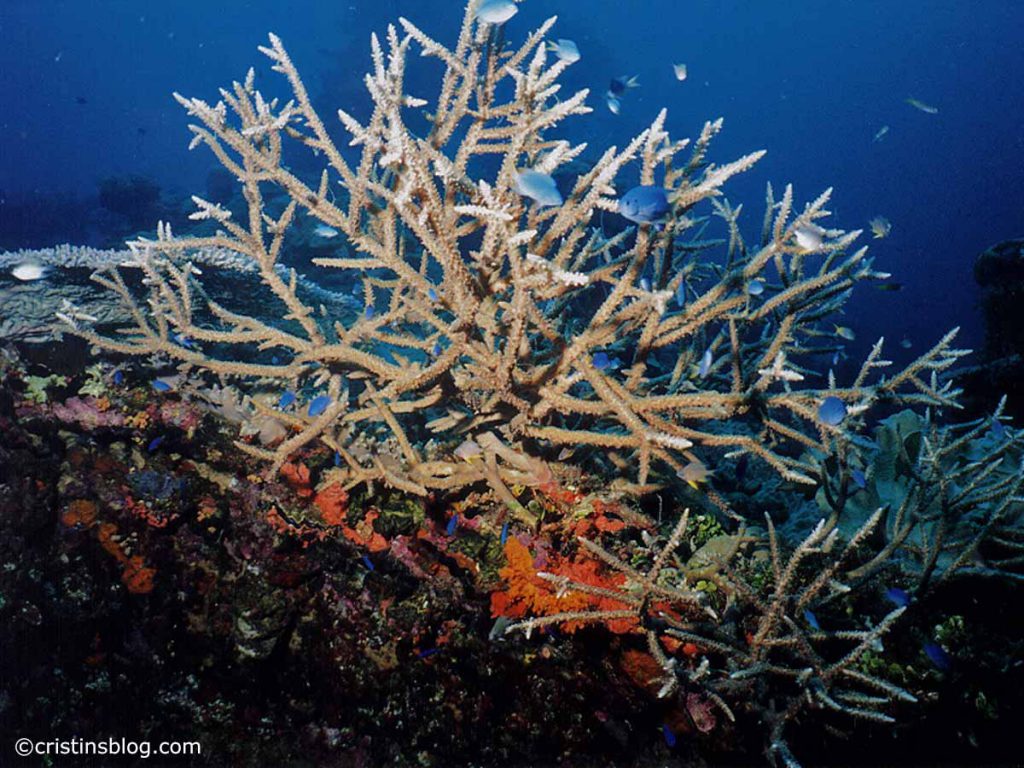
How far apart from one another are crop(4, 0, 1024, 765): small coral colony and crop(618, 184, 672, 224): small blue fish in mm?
14

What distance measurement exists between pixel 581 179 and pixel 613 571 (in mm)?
2187

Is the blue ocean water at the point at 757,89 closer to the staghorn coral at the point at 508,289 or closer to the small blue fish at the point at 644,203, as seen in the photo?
the staghorn coral at the point at 508,289

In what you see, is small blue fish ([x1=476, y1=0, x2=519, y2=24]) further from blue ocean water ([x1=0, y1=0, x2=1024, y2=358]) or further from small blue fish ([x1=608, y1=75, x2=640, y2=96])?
blue ocean water ([x1=0, y1=0, x2=1024, y2=358])

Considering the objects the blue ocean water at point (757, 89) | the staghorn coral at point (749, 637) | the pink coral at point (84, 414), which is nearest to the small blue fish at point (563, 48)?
the staghorn coral at point (749, 637)

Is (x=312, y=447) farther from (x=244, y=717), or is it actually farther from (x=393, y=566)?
(x=244, y=717)

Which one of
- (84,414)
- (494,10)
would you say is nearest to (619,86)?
(494,10)

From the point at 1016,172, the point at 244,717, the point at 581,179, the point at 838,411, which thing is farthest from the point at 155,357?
the point at 1016,172

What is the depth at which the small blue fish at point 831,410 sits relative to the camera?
8.41 feet

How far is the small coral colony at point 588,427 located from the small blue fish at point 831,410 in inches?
0.5

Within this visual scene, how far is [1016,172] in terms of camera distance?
60156 mm

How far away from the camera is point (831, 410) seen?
2.59 meters

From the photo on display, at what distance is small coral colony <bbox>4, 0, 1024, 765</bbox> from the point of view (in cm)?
241

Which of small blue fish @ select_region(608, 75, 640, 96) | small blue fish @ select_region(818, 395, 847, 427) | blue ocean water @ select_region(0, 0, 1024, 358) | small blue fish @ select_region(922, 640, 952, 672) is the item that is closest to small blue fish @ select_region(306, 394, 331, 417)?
small blue fish @ select_region(818, 395, 847, 427)

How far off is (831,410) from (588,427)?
1377mm
